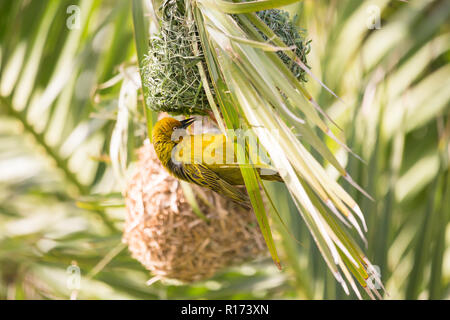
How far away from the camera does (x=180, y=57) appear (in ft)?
2.16

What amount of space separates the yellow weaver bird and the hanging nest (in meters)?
0.04

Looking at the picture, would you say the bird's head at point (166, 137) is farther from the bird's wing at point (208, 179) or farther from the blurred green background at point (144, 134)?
the blurred green background at point (144, 134)

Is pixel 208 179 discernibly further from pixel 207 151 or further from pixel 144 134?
pixel 144 134

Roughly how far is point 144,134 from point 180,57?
0.60m

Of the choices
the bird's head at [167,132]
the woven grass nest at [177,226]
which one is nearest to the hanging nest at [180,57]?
the bird's head at [167,132]

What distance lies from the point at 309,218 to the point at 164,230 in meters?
0.51

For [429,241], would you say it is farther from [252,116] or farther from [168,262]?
[252,116]

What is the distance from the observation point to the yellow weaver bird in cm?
71

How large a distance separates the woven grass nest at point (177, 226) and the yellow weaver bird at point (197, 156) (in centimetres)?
21

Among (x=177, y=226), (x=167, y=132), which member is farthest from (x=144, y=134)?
(x=167, y=132)

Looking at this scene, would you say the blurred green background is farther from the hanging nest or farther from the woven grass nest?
the hanging nest

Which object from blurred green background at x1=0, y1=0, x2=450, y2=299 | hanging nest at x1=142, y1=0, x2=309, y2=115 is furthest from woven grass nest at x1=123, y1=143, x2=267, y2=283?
hanging nest at x1=142, y1=0, x2=309, y2=115

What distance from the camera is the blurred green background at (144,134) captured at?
3.46 ft
